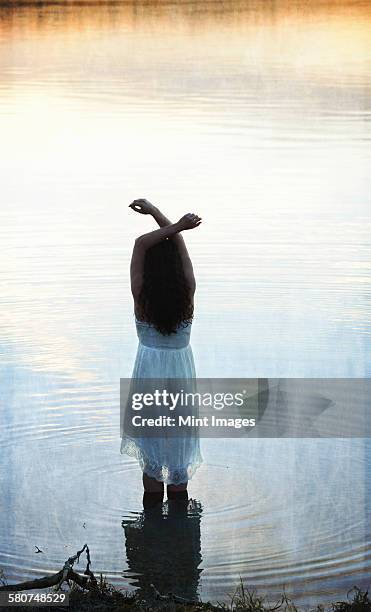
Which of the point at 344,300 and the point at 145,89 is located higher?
the point at 145,89

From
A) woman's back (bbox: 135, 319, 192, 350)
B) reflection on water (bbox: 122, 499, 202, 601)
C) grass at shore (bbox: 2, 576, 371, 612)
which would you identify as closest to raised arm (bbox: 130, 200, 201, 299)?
woman's back (bbox: 135, 319, 192, 350)

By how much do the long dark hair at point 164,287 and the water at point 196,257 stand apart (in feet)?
3.13

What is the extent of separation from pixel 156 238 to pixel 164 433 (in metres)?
0.93

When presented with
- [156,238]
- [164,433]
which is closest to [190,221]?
[156,238]

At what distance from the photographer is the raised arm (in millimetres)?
6227

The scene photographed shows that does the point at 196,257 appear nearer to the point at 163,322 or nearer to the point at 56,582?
the point at 163,322

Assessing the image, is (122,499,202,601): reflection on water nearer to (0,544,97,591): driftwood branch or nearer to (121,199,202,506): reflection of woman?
(121,199,202,506): reflection of woman

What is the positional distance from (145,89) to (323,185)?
5.98 meters

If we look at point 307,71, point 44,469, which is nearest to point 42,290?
point 44,469

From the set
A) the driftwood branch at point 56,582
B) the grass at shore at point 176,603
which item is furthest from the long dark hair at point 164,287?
the driftwood branch at point 56,582

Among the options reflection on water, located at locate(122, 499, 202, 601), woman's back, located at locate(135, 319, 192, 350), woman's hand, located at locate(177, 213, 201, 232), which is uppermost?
woman's hand, located at locate(177, 213, 201, 232)

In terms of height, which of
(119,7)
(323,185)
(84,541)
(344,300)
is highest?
(119,7)

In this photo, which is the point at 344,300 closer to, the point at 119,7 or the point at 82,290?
the point at 82,290

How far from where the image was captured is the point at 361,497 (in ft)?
23.4
